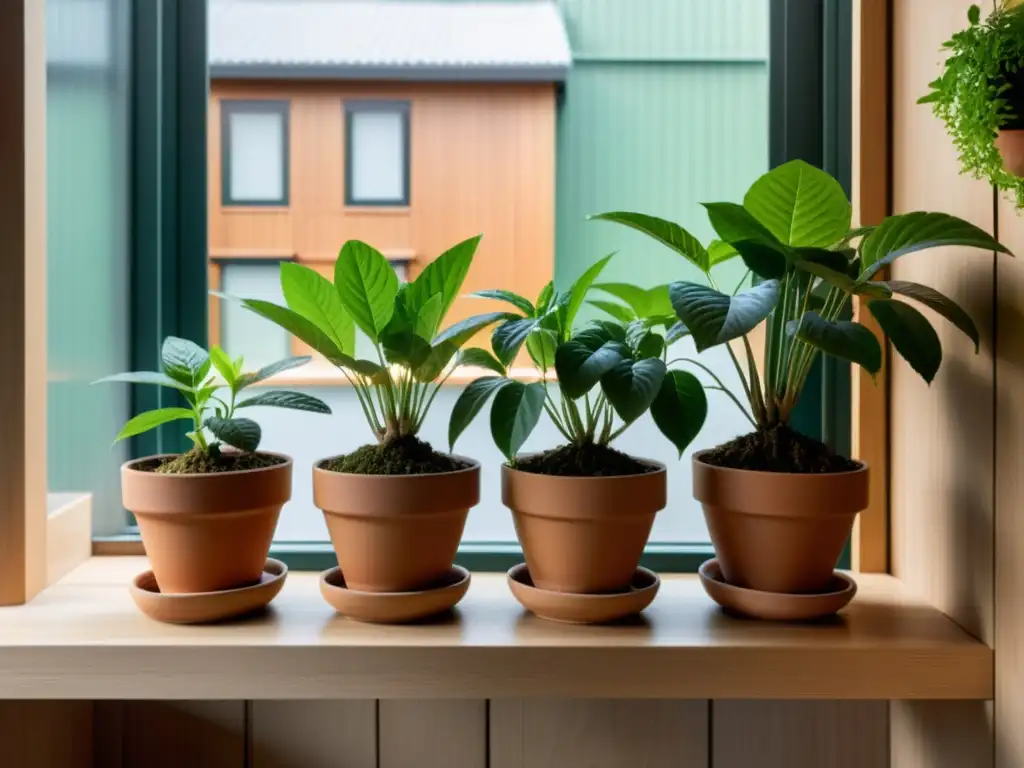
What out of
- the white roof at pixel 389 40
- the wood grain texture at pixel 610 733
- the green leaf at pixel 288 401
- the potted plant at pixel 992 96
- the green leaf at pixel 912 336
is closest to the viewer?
the potted plant at pixel 992 96

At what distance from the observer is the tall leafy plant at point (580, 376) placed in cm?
79

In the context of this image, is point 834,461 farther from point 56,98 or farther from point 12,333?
point 56,98

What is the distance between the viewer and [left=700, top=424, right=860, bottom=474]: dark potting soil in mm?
860

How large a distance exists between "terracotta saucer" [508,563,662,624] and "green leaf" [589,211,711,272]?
357mm

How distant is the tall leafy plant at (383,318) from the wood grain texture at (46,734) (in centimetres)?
48

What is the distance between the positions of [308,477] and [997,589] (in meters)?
0.86

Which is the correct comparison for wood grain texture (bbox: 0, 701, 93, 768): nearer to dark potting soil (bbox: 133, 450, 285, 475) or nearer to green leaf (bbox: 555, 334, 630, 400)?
dark potting soil (bbox: 133, 450, 285, 475)

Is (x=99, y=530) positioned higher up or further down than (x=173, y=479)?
further down

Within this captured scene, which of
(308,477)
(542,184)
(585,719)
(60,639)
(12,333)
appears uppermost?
(542,184)

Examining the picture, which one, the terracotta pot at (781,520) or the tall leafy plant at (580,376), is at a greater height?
the tall leafy plant at (580,376)

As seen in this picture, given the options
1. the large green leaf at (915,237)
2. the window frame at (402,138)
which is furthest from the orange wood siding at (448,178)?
the large green leaf at (915,237)

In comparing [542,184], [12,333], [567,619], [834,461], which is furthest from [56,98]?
[834,461]

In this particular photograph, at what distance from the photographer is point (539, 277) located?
118 centimetres

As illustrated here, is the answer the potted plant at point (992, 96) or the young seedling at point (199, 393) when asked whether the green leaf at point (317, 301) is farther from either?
the potted plant at point (992, 96)
